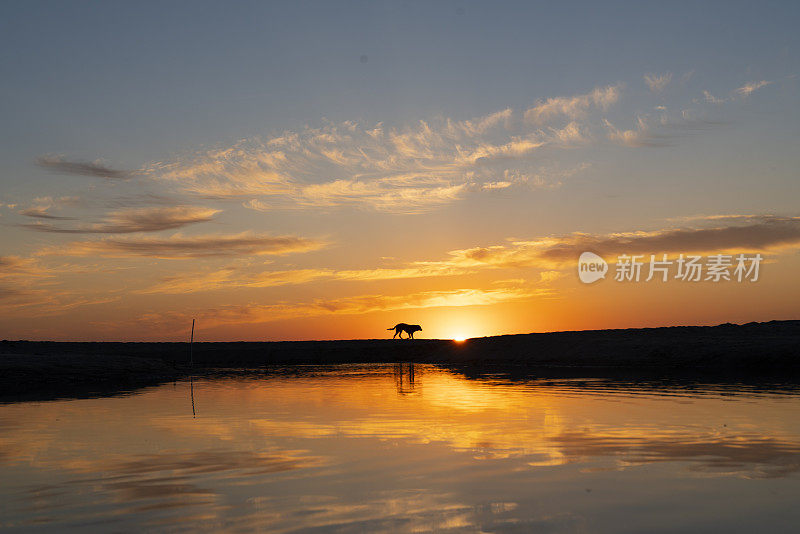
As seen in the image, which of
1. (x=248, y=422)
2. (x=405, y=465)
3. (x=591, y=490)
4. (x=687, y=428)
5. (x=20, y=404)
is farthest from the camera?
(x=20, y=404)

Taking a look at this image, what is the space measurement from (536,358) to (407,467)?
5118 cm

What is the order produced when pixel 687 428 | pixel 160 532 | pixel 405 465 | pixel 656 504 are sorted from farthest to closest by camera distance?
pixel 687 428 → pixel 405 465 → pixel 656 504 → pixel 160 532

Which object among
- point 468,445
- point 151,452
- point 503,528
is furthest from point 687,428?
point 151,452

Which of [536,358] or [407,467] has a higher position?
[536,358]

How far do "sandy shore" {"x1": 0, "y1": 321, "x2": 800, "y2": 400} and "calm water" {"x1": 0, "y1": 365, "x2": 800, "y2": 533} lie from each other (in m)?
14.2

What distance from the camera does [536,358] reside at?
62969 millimetres

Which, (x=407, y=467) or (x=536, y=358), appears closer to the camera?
(x=407, y=467)

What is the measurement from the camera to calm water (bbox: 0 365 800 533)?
32.4ft

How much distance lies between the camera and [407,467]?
1342 centimetres

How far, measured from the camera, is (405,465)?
44.7 feet

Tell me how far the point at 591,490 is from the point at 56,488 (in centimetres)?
895

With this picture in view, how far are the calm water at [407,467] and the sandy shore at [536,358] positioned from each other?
14.2 metres

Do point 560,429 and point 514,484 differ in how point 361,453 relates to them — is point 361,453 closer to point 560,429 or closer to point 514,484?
point 514,484

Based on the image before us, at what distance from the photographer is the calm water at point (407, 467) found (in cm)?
989
